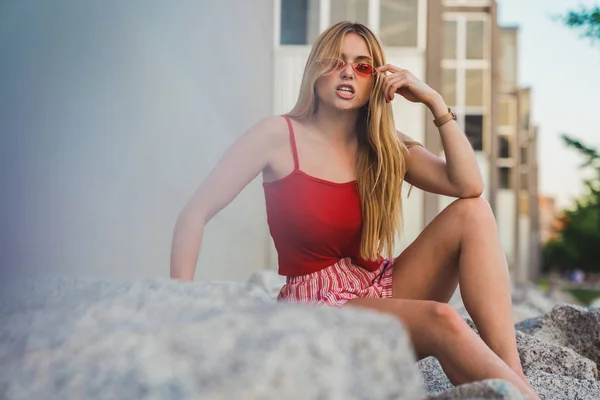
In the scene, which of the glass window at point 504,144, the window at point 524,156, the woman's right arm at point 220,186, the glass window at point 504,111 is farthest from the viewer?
the window at point 524,156

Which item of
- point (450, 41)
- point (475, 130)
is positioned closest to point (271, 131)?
point (475, 130)

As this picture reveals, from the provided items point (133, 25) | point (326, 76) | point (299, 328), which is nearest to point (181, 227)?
point (326, 76)

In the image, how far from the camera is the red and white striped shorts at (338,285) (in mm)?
2154

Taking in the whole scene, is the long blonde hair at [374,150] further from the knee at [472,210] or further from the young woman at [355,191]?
the knee at [472,210]

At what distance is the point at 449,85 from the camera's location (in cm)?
1394

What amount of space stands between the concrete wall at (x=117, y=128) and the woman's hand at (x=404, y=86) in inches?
33.6

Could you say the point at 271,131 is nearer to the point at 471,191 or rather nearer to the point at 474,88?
the point at 471,191

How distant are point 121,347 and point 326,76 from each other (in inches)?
53.4

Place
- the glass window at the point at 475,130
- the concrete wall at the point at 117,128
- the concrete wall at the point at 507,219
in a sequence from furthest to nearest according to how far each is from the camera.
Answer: the concrete wall at the point at 507,219 < the glass window at the point at 475,130 < the concrete wall at the point at 117,128

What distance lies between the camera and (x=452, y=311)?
5.43 ft

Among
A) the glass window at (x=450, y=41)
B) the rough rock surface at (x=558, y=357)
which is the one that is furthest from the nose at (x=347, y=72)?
the glass window at (x=450, y=41)

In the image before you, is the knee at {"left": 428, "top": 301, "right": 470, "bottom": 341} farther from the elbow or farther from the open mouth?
the open mouth

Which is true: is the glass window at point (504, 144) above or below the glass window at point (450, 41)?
below

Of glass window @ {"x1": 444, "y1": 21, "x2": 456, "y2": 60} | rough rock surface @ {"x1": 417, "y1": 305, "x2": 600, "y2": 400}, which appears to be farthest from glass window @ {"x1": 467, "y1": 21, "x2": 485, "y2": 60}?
rough rock surface @ {"x1": 417, "y1": 305, "x2": 600, "y2": 400}
